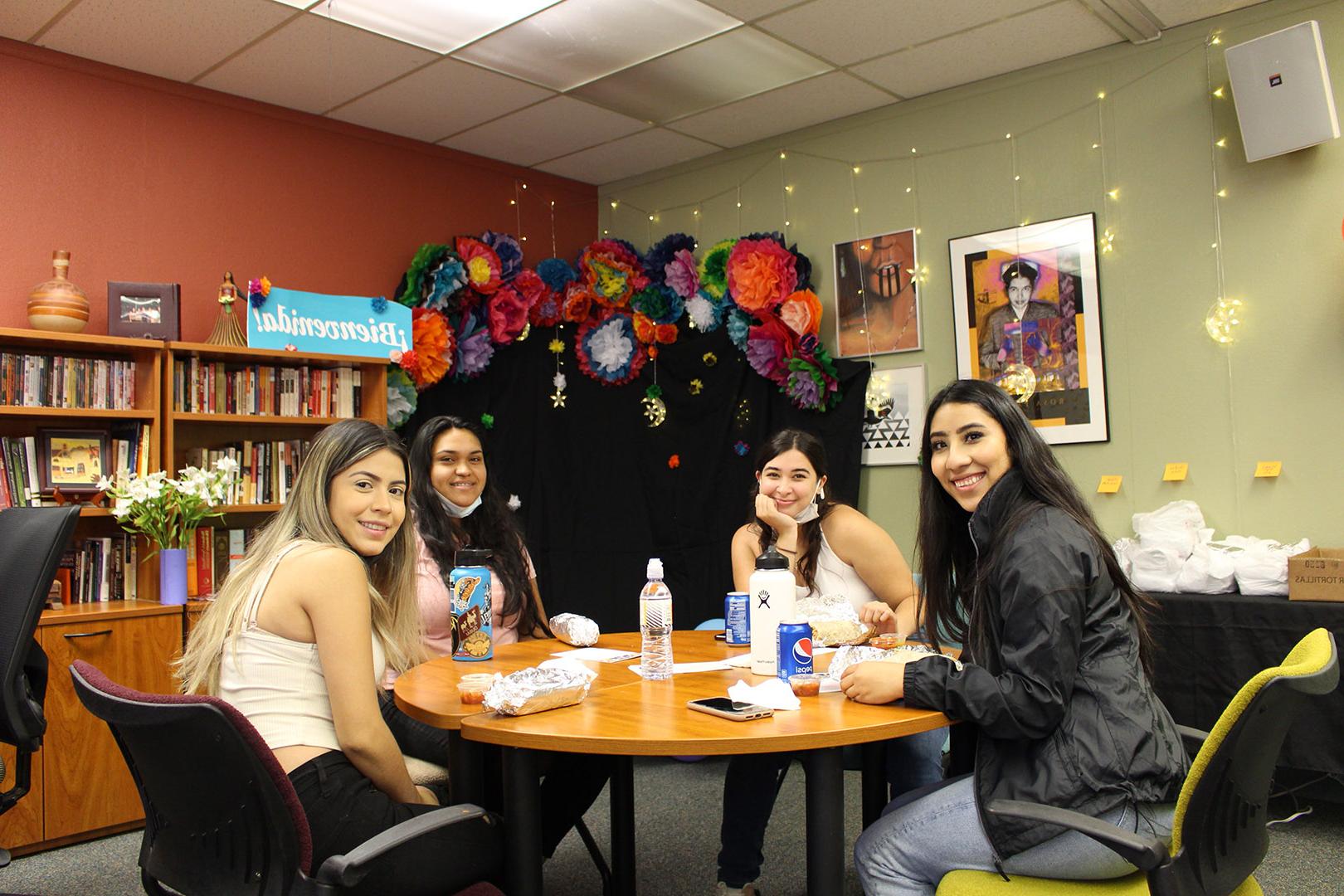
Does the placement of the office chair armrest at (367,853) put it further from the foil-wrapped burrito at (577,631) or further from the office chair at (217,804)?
the foil-wrapped burrito at (577,631)

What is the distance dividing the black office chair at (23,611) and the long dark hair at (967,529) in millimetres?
2156

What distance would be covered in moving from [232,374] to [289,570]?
8.65 feet

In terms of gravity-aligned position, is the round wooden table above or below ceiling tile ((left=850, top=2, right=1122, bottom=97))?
below

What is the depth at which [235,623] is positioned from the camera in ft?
6.18

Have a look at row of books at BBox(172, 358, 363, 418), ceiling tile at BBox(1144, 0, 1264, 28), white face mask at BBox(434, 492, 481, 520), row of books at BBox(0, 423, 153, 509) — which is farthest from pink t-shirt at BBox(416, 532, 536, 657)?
ceiling tile at BBox(1144, 0, 1264, 28)

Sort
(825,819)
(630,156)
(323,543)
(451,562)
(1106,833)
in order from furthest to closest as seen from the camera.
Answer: (630,156), (451,562), (323,543), (825,819), (1106,833)

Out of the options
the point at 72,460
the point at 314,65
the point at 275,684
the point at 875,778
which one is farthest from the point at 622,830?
the point at 314,65

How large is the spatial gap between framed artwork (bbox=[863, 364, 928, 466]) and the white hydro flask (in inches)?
101

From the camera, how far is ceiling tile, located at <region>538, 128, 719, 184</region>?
17.2ft

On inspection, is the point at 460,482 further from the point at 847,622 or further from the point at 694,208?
the point at 694,208

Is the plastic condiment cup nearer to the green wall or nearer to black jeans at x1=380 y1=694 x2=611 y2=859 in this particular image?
black jeans at x1=380 y1=694 x2=611 y2=859

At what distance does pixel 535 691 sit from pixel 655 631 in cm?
47

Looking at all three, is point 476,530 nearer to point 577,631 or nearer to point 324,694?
point 577,631

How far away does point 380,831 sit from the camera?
1.81 metres
